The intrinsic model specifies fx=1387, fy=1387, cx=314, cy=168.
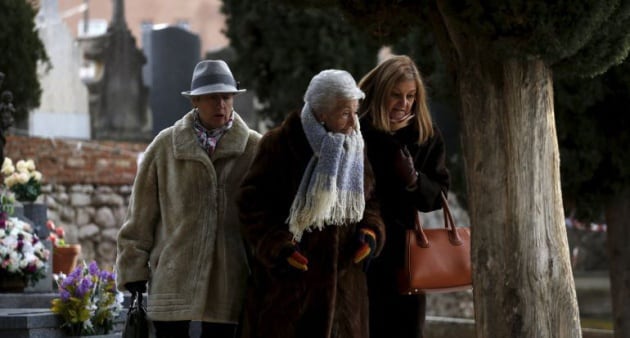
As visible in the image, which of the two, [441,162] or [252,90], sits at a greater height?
[252,90]

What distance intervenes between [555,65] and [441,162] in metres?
1.04

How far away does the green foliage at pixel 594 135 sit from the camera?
11.1m

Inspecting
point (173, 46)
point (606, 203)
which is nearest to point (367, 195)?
point (606, 203)

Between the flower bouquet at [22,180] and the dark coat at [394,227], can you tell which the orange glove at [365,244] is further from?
the flower bouquet at [22,180]

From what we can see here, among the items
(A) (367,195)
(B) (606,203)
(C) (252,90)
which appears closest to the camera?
(A) (367,195)

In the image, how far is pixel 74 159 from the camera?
54.7 ft

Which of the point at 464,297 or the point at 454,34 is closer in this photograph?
the point at 454,34

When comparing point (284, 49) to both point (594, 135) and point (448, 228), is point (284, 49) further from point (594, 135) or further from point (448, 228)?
point (448, 228)

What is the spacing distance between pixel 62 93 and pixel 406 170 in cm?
1927

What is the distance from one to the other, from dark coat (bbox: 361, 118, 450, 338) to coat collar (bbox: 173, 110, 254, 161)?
0.55 m

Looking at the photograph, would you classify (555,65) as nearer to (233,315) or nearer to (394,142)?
(394,142)

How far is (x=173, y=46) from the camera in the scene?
15.7 metres

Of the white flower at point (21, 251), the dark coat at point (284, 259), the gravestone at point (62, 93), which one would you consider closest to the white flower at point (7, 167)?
the white flower at point (21, 251)

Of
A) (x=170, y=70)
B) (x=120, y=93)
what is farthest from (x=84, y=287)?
(x=120, y=93)
